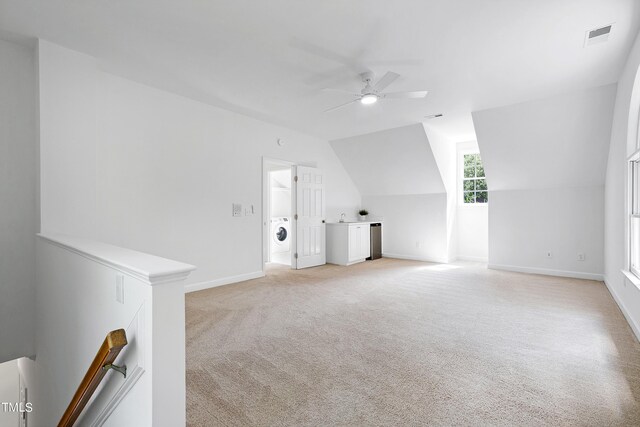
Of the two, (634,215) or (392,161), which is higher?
(392,161)

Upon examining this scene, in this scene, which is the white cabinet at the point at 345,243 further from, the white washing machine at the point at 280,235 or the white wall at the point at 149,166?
the white wall at the point at 149,166

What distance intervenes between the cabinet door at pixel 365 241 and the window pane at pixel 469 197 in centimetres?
246

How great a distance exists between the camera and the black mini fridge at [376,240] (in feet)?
24.1

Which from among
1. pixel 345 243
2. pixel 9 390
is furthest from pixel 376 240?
pixel 9 390

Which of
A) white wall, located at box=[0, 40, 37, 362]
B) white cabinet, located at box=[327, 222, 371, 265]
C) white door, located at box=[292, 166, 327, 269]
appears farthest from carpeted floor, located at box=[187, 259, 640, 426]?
white cabinet, located at box=[327, 222, 371, 265]

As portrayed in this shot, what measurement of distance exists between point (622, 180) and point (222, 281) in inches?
211

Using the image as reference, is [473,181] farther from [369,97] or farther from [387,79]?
[387,79]

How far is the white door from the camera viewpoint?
6039 mm

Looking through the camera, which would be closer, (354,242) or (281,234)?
(354,242)

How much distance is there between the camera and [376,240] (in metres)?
7.48

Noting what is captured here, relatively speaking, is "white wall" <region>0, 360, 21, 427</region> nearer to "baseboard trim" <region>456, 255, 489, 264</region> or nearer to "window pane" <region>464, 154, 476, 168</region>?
"baseboard trim" <region>456, 255, 489, 264</region>

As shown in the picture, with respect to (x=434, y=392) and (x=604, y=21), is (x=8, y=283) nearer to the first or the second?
(x=434, y=392)

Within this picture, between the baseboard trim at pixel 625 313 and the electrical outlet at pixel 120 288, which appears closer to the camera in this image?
the electrical outlet at pixel 120 288

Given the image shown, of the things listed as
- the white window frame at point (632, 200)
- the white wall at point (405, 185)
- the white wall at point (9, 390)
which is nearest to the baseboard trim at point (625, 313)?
the white window frame at point (632, 200)
